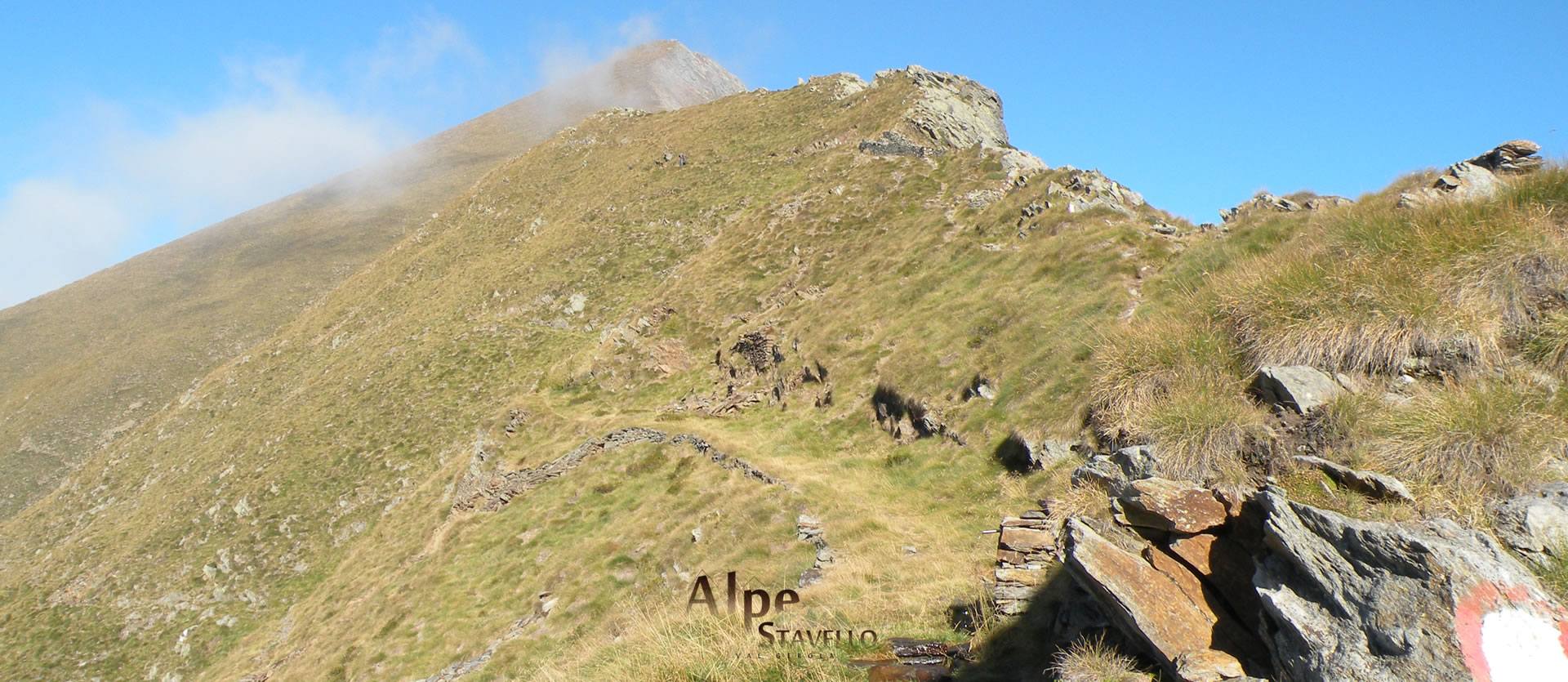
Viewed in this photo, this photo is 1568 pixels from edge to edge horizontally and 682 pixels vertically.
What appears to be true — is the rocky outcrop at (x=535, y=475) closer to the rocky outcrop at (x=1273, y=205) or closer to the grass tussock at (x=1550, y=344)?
the rocky outcrop at (x=1273, y=205)

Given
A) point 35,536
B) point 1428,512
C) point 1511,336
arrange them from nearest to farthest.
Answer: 1. point 1428,512
2. point 1511,336
3. point 35,536

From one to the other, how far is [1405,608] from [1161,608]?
65.3 inches

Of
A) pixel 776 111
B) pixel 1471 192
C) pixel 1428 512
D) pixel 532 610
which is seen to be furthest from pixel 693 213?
pixel 1428 512

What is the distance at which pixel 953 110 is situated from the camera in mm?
48844

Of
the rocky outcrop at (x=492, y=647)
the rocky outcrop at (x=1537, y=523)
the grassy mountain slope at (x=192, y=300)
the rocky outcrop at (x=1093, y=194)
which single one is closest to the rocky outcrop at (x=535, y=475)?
the rocky outcrop at (x=492, y=647)

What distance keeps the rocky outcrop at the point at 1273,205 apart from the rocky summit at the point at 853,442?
7.1 inches

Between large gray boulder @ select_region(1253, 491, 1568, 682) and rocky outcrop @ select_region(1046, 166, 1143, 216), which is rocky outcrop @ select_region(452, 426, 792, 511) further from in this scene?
large gray boulder @ select_region(1253, 491, 1568, 682)

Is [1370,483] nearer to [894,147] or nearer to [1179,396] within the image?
[1179,396]

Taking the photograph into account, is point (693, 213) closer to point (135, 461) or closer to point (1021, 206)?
point (1021, 206)

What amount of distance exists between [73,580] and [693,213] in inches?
1534

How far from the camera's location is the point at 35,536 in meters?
42.8

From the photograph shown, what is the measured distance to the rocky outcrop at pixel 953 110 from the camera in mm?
46031

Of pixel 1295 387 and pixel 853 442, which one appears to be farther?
pixel 853 442

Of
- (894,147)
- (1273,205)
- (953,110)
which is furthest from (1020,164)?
(1273,205)
